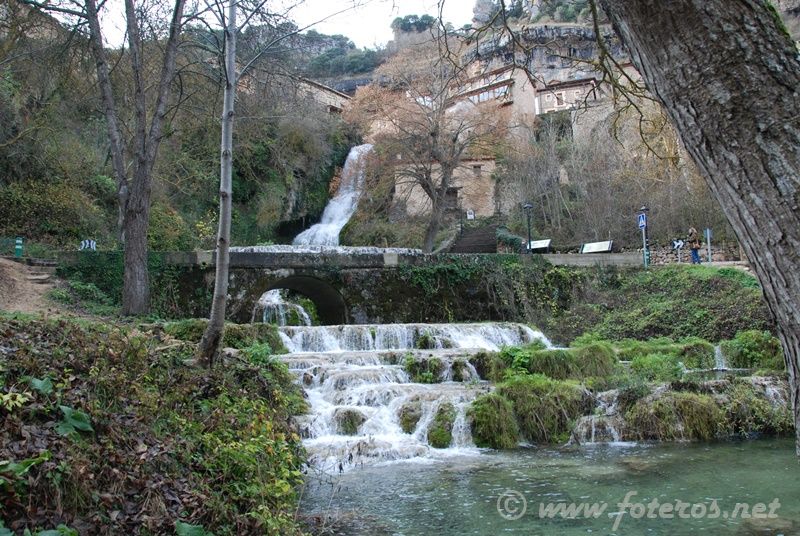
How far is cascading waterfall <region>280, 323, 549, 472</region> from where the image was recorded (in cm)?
877

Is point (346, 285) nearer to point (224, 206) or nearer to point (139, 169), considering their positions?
point (139, 169)

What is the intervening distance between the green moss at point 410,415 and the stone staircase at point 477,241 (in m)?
25.6

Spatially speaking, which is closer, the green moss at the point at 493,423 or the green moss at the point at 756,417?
the green moss at the point at 493,423

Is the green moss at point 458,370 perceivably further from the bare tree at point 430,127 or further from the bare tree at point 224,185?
the bare tree at point 430,127

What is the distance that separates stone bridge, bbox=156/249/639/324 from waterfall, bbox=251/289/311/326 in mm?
786

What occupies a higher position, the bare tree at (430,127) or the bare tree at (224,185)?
the bare tree at (430,127)

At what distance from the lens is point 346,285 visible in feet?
63.1

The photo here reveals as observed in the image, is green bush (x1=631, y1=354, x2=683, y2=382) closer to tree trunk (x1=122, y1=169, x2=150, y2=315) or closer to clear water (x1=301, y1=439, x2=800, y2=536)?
clear water (x1=301, y1=439, x2=800, y2=536)

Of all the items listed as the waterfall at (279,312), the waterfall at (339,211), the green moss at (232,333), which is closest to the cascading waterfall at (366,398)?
the green moss at (232,333)

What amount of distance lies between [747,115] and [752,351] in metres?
13.9

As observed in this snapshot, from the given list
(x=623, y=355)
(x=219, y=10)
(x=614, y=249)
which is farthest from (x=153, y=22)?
(x=614, y=249)

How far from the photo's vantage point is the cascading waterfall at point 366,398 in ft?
28.8

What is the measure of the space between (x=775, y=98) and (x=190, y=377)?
19.3ft

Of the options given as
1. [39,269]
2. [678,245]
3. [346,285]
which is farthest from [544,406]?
[678,245]
